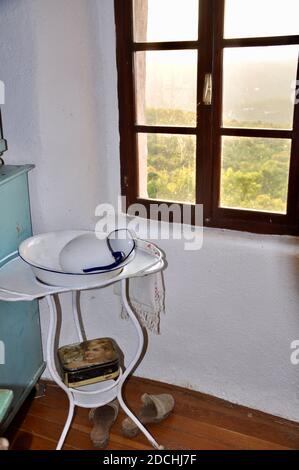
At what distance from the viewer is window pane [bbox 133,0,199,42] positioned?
69.7 inches

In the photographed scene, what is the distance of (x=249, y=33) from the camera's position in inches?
66.9

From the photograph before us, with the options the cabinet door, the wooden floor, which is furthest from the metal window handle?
the wooden floor

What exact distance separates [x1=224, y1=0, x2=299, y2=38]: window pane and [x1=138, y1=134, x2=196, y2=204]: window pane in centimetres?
41

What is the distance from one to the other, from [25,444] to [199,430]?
0.63 m

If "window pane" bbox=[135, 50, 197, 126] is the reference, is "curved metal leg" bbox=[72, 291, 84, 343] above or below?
below

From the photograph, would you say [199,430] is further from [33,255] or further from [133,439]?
[33,255]

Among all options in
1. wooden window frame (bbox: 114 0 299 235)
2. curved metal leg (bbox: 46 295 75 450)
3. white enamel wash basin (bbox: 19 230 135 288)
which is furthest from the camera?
wooden window frame (bbox: 114 0 299 235)

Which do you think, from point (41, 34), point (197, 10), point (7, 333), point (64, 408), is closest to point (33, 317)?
point (7, 333)

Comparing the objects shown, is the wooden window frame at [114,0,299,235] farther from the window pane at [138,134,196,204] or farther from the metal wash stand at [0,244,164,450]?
the metal wash stand at [0,244,164,450]

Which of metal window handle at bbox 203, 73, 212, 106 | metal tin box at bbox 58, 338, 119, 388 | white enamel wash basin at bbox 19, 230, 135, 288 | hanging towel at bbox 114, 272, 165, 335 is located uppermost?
metal window handle at bbox 203, 73, 212, 106

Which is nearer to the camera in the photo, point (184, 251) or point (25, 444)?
point (25, 444)

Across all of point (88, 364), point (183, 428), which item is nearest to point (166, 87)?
point (88, 364)

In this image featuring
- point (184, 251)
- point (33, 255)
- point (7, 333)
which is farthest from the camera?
point (184, 251)

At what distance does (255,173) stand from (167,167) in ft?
1.16
